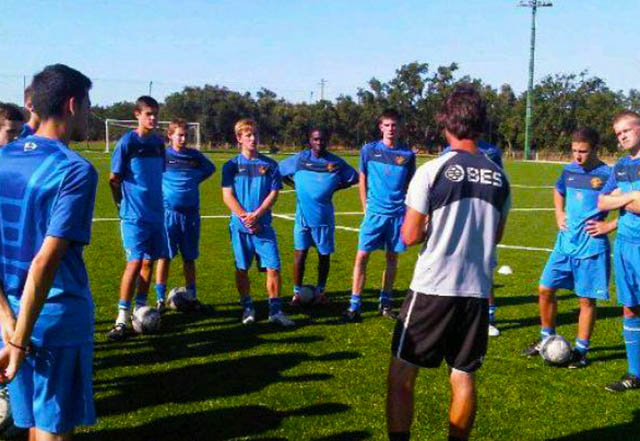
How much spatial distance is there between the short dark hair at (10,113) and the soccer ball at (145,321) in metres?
2.24

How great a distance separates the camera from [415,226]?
367 centimetres

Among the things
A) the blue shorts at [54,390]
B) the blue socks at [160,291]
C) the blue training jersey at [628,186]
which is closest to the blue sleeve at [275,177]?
the blue socks at [160,291]

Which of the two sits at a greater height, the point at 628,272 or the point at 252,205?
the point at 252,205

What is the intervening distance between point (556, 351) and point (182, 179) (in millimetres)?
4590

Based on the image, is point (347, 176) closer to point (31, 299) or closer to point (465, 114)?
point (465, 114)

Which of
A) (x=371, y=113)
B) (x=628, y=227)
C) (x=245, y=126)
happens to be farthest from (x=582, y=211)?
(x=371, y=113)

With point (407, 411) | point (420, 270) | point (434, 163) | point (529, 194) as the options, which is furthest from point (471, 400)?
point (529, 194)

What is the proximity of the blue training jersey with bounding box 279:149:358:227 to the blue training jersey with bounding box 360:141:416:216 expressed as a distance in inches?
32.3

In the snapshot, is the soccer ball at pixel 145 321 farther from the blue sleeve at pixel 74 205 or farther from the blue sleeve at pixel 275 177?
the blue sleeve at pixel 74 205

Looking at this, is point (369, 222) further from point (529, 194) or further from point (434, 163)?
point (529, 194)

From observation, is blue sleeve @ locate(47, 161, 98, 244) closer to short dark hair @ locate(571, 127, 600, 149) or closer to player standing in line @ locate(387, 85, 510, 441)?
player standing in line @ locate(387, 85, 510, 441)

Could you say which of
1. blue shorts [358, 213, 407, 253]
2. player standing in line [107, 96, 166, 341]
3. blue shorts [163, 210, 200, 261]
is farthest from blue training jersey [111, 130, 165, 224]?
blue shorts [358, 213, 407, 253]

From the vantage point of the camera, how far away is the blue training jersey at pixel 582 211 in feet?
19.7

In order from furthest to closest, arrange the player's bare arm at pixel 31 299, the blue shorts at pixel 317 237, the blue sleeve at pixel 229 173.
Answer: the blue shorts at pixel 317 237 < the blue sleeve at pixel 229 173 < the player's bare arm at pixel 31 299
